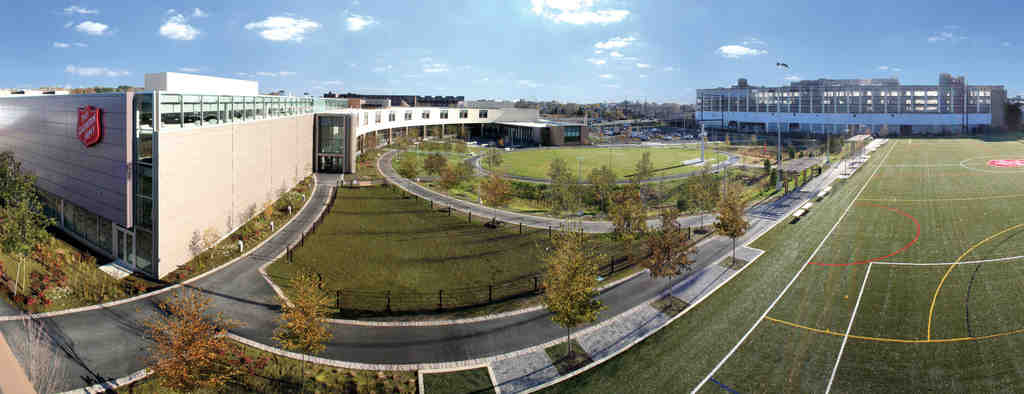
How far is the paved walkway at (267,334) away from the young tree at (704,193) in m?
16.7

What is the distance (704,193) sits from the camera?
1497 inches

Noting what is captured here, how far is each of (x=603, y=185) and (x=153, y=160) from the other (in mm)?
31005

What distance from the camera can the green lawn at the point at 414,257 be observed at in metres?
22.7

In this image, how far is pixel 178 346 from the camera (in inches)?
491

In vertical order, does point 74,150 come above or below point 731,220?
above

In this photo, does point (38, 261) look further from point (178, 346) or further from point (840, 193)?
point (840, 193)

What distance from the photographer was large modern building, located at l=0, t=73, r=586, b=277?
21719 mm

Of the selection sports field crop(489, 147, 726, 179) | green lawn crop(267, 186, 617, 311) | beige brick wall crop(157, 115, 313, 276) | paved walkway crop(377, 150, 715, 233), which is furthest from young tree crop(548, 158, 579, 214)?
beige brick wall crop(157, 115, 313, 276)

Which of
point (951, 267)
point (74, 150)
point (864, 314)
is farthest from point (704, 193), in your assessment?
point (74, 150)

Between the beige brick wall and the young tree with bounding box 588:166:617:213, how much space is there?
25.6 metres

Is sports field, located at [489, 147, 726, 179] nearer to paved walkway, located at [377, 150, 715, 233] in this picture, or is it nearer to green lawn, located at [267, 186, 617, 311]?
paved walkway, located at [377, 150, 715, 233]

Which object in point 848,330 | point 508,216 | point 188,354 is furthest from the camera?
point 508,216

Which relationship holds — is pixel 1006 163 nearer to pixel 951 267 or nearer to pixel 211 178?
pixel 951 267

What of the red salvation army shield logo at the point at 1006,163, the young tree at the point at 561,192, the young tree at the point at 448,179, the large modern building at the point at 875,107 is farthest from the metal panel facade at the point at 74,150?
the large modern building at the point at 875,107
